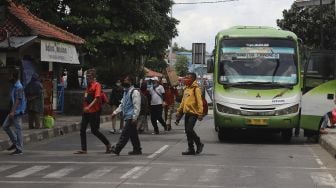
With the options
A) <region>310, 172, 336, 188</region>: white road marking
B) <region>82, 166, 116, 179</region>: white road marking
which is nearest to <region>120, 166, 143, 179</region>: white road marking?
<region>82, 166, 116, 179</region>: white road marking

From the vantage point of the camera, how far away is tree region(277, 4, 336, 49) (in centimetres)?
4094

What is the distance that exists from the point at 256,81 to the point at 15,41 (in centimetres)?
820

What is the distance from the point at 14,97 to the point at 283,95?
7134mm

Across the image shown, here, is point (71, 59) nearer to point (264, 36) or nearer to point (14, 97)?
point (264, 36)

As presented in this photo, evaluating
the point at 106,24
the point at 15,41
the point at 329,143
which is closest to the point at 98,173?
the point at 329,143

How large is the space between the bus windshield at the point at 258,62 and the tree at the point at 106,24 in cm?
1326

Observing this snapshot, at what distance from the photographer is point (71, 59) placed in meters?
24.6

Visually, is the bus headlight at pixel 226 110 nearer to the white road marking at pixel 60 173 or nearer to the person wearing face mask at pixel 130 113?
the person wearing face mask at pixel 130 113

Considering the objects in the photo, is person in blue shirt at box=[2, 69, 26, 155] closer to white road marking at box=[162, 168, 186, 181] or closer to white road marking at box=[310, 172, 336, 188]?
white road marking at box=[162, 168, 186, 181]

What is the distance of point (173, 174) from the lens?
11086mm

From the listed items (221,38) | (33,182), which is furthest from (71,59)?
(33,182)

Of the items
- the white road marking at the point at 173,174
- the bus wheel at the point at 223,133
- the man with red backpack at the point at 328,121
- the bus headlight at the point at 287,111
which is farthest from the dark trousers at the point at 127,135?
the man with red backpack at the point at 328,121

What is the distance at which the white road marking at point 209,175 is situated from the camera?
1055cm

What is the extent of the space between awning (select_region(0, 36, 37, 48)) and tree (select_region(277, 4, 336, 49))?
23.9 m
